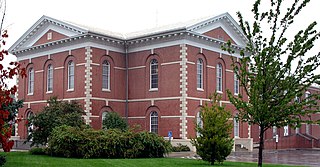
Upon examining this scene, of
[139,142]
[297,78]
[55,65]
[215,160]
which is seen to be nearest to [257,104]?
[297,78]

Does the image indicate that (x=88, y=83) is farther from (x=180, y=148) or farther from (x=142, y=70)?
(x=180, y=148)

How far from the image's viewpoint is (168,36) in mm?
37344

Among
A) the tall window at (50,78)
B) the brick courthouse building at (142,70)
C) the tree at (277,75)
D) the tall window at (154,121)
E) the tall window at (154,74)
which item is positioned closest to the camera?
the tree at (277,75)

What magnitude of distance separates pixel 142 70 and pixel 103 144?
548 inches

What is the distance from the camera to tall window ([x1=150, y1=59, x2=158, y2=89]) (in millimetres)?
38634

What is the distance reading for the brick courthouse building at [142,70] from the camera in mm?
36969

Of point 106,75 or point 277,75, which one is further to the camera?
point 106,75

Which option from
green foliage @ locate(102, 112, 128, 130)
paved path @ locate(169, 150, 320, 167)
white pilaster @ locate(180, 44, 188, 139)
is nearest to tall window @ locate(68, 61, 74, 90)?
green foliage @ locate(102, 112, 128, 130)

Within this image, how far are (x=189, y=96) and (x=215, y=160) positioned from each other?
41.4 feet

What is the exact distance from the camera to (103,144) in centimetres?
2638

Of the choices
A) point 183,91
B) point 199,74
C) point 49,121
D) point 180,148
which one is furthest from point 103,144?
point 199,74

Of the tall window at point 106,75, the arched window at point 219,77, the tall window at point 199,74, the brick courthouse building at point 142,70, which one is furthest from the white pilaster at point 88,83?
the arched window at point 219,77

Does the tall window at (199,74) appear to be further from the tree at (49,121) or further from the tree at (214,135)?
the tree at (214,135)

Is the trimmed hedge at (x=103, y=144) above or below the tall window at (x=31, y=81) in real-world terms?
below
